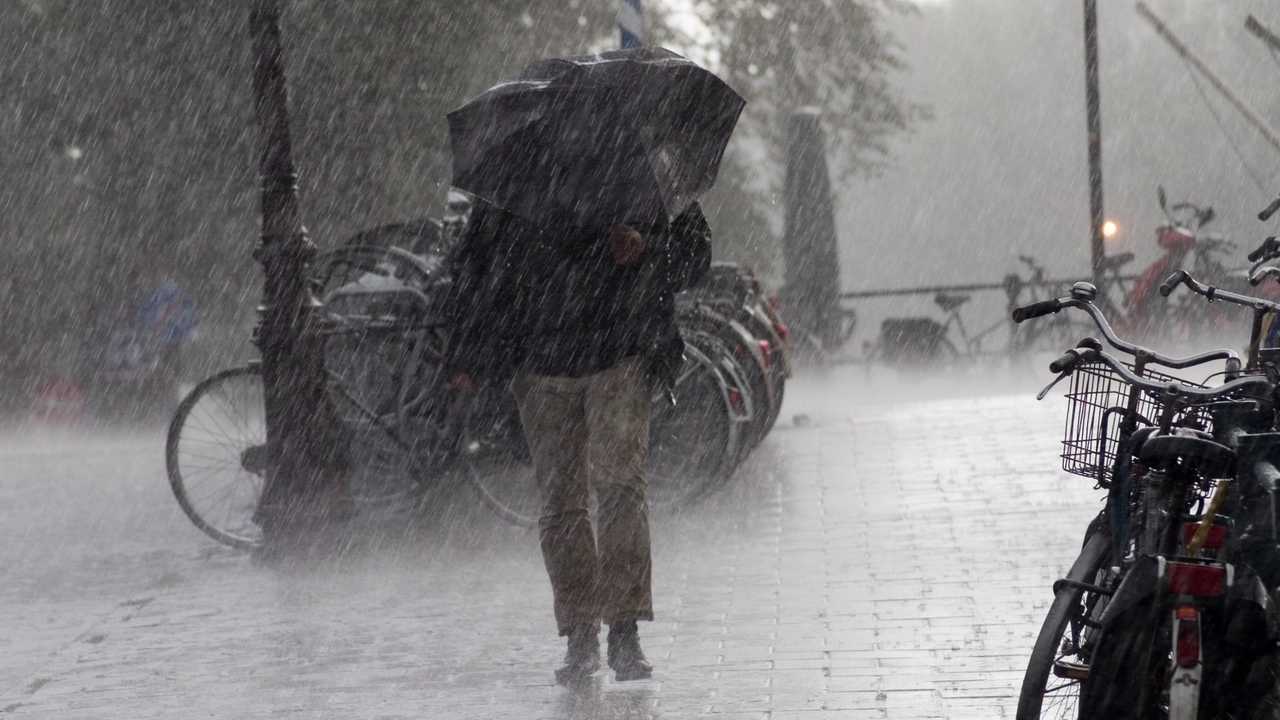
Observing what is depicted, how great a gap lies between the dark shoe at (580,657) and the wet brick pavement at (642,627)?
8 cm

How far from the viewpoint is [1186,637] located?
3.52 m

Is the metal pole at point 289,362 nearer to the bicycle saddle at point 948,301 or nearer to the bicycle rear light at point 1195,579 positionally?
the bicycle rear light at point 1195,579

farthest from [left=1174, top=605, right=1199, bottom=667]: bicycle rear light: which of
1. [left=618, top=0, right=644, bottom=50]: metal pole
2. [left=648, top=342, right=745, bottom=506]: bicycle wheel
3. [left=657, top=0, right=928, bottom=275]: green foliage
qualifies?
[left=657, top=0, right=928, bottom=275]: green foliage

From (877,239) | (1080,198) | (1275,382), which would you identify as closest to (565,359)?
(1275,382)

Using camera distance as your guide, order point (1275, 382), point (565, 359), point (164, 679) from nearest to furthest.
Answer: point (1275, 382), point (565, 359), point (164, 679)

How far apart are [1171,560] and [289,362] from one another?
565 cm

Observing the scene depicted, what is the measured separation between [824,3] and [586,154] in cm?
2106

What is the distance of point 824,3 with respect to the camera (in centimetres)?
2606

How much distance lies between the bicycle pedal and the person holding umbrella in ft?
6.42

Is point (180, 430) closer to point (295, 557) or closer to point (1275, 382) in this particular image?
point (295, 557)

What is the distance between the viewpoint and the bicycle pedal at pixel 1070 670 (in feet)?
12.6

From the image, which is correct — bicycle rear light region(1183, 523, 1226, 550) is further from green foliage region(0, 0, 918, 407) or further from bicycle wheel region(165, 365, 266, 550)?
green foliage region(0, 0, 918, 407)

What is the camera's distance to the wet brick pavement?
5.60 m

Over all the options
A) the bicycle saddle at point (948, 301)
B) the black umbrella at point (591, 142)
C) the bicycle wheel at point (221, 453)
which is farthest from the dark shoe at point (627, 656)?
the bicycle saddle at point (948, 301)
